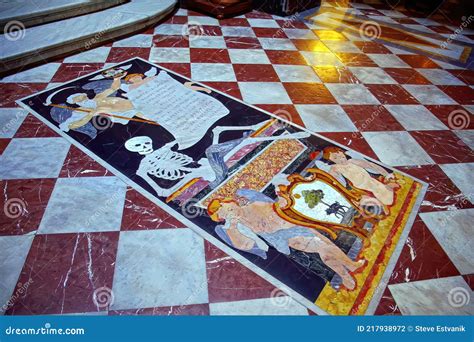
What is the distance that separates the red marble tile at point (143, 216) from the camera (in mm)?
1584

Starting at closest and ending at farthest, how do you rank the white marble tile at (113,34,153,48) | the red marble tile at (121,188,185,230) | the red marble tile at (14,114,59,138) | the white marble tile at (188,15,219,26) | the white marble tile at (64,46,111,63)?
the red marble tile at (121,188,185,230) → the red marble tile at (14,114,59,138) → the white marble tile at (64,46,111,63) → the white marble tile at (113,34,153,48) → the white marble tile at (188,15,219,26)

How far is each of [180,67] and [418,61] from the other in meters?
2.48

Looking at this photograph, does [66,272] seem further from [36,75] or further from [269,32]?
[269,32]

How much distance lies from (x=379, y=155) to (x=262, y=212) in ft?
3.19

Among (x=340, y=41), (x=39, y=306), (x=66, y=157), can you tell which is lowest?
(x=39, y=306)

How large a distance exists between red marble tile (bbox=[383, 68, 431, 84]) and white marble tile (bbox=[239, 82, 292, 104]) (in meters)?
1.19

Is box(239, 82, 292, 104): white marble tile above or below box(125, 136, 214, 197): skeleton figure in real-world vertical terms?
above

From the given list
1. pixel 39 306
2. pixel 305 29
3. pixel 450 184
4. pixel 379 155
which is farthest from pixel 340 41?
pixel 39 306

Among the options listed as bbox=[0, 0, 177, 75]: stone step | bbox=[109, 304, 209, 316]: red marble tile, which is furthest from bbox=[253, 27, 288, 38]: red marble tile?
bbox=[109, 304, 209, 316]: red marble tile

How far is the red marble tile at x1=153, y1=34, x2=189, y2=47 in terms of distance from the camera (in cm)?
329

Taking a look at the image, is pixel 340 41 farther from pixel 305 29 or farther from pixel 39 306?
pixel 39 306

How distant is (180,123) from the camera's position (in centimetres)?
226

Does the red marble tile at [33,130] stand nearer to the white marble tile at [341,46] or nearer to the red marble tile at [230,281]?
the red marble tile at [230,281]

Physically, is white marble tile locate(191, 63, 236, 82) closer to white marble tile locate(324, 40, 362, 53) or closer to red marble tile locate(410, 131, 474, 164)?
white marble tile locate(324, 40, 362, 53)
